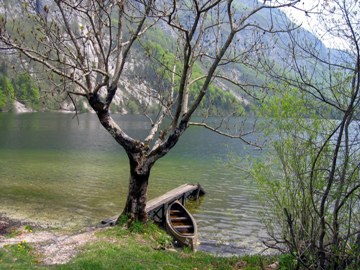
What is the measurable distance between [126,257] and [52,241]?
11.7 ft

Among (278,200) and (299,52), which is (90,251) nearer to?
(278,200)

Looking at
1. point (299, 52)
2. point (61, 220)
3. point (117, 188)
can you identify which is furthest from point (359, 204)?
point (117, 188)

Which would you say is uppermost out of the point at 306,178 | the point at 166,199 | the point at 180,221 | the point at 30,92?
the point at 30,92

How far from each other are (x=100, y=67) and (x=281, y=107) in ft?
24.6

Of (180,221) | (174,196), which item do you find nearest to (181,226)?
(180,221)

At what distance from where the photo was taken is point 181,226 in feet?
64.6

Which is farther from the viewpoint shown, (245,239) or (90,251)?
(245,239)

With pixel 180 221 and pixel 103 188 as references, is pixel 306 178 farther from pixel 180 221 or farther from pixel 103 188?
pixel 103 188

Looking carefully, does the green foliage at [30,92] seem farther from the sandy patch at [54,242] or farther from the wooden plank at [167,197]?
the wooden plank at [167,197]

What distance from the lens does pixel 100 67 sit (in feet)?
52.5

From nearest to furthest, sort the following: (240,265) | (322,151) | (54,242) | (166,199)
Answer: (322,151) → (240,265) → (54,242) → (166,199)

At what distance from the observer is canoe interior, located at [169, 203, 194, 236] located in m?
19.5

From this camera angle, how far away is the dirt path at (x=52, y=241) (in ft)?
40.6

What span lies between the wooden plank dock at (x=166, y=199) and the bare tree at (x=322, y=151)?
8268mm
